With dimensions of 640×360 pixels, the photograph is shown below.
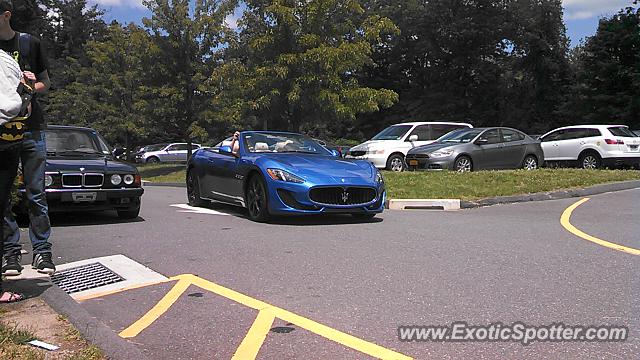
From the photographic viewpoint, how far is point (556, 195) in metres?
11.9

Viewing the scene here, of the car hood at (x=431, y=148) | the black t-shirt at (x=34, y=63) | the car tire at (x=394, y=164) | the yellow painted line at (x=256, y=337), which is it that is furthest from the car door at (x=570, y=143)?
the black t-shirt at (x=34, y=63)

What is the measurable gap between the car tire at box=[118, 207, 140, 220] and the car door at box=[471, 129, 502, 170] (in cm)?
931

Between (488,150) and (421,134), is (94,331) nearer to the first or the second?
(488,150)

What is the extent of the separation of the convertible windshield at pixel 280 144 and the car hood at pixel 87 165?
6.27 feet

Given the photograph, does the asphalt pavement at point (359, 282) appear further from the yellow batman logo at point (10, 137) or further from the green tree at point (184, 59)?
the green tree at point (184, 59)

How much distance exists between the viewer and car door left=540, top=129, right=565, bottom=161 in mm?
18297

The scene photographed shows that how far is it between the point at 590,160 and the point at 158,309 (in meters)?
16.3

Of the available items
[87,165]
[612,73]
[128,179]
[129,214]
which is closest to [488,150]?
[129,214]

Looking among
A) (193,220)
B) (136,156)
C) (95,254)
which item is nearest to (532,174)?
(193,220)

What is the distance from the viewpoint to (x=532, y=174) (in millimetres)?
Answer: 13430

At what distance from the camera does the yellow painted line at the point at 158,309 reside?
383 centimetres

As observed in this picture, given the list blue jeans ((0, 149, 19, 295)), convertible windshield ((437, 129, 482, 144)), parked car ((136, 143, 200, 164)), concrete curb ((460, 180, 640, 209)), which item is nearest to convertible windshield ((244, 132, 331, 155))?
concrete curb ((460, 180, 640, 209))

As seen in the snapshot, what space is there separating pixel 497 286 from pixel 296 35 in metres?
15.2

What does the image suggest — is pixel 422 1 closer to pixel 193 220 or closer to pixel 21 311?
pixel 193 220
